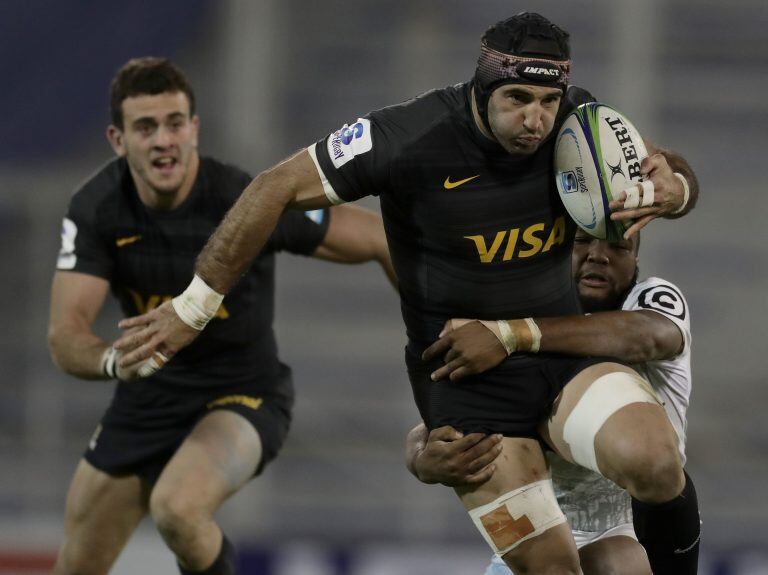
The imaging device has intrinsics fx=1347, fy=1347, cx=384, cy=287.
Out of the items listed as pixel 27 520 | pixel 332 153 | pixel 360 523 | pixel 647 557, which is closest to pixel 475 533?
pixel 360 523

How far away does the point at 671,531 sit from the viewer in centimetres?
353

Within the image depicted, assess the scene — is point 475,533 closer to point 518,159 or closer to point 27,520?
point 27,520

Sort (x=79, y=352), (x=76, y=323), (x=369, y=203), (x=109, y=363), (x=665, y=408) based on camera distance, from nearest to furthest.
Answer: (x=665, y=408) → (x=109, y=363) → (x=79, y=352) → (x=76, y=323) → (x=369, y=203)

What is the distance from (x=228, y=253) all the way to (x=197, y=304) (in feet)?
0.56

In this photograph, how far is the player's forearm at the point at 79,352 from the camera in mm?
4418

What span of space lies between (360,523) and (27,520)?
7.62 feet

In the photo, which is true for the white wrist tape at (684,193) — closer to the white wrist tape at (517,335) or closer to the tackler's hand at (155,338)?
the white wrist tape at (517,335)

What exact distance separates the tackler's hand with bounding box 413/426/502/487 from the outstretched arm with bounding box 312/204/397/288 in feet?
3.61

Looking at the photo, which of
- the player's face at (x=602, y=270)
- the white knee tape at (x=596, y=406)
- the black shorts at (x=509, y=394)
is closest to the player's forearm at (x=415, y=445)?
the black shorts at (x=509, y=394)

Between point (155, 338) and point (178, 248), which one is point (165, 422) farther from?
point (155, 338)

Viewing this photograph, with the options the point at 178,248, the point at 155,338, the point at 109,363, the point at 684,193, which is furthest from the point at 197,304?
the point at 684,193

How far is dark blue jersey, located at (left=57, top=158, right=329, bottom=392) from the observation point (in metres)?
4.70

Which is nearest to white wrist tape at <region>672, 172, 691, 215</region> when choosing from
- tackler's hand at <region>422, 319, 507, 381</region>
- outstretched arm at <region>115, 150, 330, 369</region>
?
tackler's hand at <region>422, 319, 507, 381</region>

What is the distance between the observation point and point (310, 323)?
1029cm
